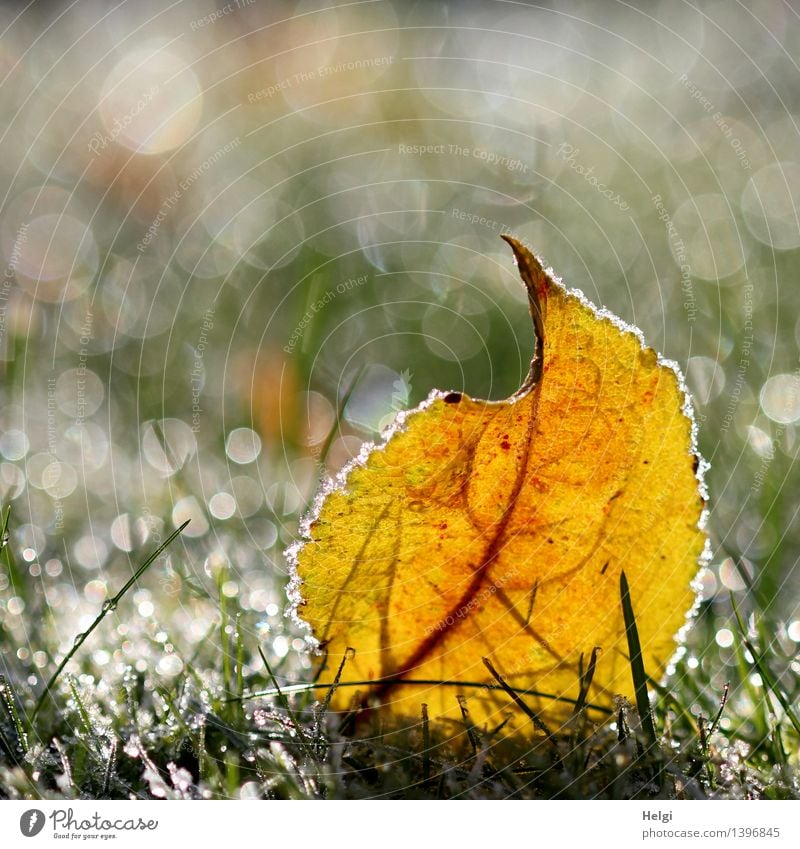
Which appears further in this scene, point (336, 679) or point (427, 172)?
point (427, 172)

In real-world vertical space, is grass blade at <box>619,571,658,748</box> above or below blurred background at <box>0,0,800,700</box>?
below

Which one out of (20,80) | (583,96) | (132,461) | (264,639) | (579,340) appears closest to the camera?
(579,340)

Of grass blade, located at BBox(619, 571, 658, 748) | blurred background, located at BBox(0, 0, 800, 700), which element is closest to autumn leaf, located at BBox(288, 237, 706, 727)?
grass blade, located at BBox(619, 571, 658, 748)

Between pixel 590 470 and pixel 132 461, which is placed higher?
pixel 132 461

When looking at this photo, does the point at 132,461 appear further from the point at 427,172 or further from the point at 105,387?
the point at 427,172
